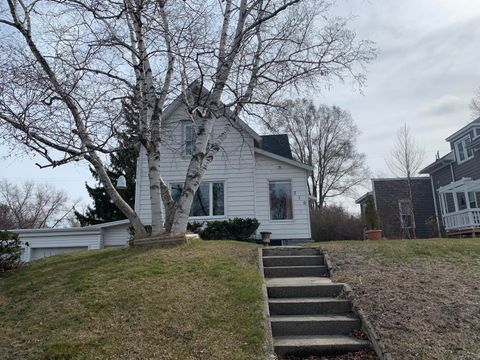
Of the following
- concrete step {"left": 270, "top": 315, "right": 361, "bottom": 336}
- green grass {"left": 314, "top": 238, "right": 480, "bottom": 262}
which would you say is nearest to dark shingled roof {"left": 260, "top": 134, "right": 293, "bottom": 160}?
green grass {"left": 314, "top": 238, "right": 480, "bottom": 262}

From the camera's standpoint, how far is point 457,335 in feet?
14.9

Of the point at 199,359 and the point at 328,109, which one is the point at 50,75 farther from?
the point at 328,109

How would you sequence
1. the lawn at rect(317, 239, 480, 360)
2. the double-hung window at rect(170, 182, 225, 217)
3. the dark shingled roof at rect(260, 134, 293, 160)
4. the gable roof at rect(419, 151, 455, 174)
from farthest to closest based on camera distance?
the gable roof at rect(419, 151, 455, 174) → the dark shingled roof at rect(260, 134, 293, 160) → the double-hung window at rect(170, 182, 225, 217) → the lawn at rect(317, 239, 480, 360)

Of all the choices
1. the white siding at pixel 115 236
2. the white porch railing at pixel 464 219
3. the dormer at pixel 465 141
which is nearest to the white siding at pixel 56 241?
the white siding at pixel 115 236

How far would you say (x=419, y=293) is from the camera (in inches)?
224

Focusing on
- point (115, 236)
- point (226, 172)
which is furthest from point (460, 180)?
point (115, 236)

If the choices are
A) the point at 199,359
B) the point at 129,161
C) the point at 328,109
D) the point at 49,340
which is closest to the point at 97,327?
the point at 49,340

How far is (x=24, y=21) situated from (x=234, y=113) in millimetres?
5493

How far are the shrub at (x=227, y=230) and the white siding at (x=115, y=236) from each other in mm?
4961

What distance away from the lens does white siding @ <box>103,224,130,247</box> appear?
16.8 meters

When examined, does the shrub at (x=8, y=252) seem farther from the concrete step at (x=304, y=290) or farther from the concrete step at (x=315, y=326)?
the concrete step at (x=315, y=326)

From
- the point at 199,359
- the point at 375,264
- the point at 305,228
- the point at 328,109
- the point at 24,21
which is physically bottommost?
the point at 199,359

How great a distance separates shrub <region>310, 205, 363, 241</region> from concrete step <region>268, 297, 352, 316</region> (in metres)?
19.3

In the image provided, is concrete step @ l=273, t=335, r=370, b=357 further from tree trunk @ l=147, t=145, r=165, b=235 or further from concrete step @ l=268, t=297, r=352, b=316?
tree trunk @ l=147, t=145, r=165, b=235
